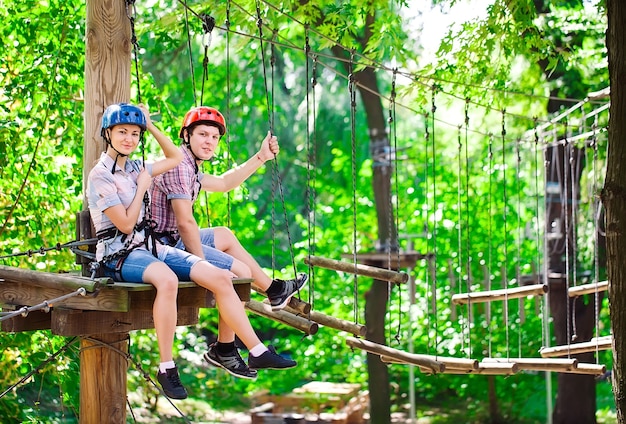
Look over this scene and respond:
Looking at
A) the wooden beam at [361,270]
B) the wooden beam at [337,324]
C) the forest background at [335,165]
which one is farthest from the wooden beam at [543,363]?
the wooden beam at [337,324]

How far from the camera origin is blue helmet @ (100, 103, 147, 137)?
3475mm

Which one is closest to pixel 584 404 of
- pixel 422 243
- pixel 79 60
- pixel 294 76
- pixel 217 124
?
pixel 422 243

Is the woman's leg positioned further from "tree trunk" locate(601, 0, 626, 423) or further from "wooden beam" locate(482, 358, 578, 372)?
"wooden beam" locate(482, 358, 578, 372)

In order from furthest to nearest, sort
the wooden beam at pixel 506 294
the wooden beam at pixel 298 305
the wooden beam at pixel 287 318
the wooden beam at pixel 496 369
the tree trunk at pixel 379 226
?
the tree trunk at pixel 379 226 → the wooden beam at pixel 506 294 → the wooden beam at pixel 496 369 → the wooden beam at pixel 298 305 → the wooden beam at pixel 287 318

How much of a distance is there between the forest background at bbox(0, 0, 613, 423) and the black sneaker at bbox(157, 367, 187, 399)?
487 mm

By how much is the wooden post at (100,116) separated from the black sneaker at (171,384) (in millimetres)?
331

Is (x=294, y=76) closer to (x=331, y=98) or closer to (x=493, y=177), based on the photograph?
(x=331, y=98)

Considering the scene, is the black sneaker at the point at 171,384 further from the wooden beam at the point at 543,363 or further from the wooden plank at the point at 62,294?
the wooden beam at the point at 543,363

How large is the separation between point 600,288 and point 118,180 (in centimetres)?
395

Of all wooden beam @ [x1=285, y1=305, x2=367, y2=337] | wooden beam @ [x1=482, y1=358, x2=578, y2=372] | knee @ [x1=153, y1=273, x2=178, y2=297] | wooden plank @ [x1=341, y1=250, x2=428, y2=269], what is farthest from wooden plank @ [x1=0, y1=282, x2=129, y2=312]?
wooden plank @ [x1=341, y1=250, x2=428, y2=269]

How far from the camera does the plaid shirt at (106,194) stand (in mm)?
3451

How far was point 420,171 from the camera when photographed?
1305 centimetres

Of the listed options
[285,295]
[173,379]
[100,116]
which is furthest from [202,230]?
[173,379]

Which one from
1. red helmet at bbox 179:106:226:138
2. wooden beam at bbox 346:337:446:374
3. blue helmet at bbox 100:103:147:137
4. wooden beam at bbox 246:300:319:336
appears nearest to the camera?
blue helmet at bbox 100:103:147:137
